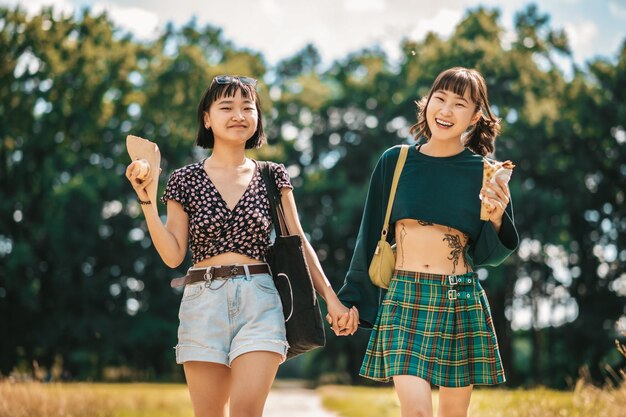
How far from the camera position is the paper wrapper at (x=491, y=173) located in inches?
197

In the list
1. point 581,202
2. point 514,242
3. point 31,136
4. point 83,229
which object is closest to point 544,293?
point 581,202

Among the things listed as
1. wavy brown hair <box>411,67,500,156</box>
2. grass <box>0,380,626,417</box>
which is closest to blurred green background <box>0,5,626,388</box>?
grass <box>0,380,626,417</box>

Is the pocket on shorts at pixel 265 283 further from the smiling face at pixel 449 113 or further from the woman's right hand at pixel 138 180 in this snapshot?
the smiling face at pixel 449 113

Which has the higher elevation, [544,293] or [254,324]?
[254,324]

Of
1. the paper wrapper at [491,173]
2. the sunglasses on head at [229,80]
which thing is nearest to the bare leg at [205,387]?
the sunglasses on head at [229,80]

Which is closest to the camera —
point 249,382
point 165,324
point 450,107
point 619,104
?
point 249,382

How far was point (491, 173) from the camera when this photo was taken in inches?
202

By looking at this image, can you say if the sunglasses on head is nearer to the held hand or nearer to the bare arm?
the bare arm

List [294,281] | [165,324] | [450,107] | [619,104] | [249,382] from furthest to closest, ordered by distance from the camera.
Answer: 1. [165,324]
2. [619,104]
3. [450,107]
4. [294,281]
5. [249,382]

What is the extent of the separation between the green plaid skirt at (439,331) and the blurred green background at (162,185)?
23748mm

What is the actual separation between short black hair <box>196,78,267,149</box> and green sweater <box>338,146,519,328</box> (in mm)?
752

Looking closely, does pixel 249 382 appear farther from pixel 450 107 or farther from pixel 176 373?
pixel 176 373

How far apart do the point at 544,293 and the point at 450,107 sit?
31.1 metres

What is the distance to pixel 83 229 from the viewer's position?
31.9 m
